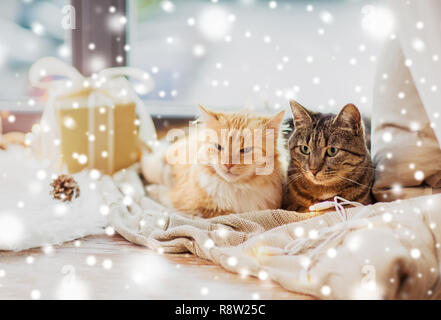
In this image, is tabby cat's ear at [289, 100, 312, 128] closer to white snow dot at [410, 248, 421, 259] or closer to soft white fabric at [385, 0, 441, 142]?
soft white fabric at [385, 0, 441, 142]

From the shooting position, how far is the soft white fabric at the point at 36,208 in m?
1.04

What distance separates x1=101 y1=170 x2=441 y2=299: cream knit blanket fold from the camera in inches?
28.7

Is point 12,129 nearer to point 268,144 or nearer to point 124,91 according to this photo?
point 124,91

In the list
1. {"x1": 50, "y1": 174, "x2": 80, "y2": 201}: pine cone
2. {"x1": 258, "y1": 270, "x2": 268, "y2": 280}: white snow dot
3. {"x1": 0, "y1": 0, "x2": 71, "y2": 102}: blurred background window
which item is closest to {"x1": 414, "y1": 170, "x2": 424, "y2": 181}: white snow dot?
{"x1": 258, "y1": 270, "x2": 268, "y2": 280}: white snow dot

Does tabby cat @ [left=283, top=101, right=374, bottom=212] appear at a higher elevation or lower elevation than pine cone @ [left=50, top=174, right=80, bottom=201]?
higher

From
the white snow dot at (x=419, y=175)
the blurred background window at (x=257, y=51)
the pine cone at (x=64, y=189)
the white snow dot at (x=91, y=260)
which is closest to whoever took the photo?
the white snow dot at (x=91, y=260)

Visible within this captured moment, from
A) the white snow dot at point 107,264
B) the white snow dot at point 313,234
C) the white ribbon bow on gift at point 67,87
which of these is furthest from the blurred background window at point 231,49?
the white snow dot at point 107,264

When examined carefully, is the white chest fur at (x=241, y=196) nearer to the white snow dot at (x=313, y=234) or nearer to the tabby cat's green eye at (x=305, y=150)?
the tabby cat's green eye at (x=305, y=150)

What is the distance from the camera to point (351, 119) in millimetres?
1136

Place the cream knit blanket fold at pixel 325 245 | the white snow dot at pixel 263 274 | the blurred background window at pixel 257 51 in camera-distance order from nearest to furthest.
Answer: the cream knit blanket fold at pixel 325 245 < the white snow dot at pixel 263 274 < the blurred background window at pixel 257 51

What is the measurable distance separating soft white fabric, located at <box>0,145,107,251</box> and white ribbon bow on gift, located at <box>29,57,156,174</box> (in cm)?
11

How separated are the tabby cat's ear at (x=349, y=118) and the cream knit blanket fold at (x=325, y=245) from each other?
0.28 meters

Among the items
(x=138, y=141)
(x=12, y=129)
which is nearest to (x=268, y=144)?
(x=138, y=141)
